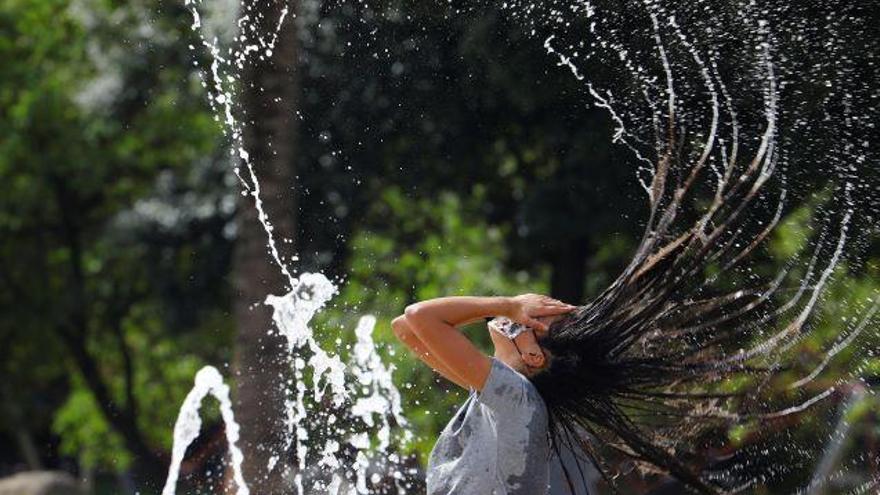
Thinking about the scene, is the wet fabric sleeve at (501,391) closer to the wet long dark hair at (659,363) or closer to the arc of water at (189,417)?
the wet long dark hair at (659,363)

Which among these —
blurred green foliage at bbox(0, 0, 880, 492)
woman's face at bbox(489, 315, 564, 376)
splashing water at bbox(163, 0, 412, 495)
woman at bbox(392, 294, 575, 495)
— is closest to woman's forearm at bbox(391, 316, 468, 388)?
woman at bbox(392, 294, 575, 495)

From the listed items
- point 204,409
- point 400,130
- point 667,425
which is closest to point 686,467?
point 667,425

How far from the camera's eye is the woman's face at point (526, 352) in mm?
3533

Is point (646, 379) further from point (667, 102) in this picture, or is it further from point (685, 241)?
point (667, 102)

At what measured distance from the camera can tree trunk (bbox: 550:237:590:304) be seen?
1016 centimetres

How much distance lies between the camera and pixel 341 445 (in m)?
6.67

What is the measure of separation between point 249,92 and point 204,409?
3.21 m

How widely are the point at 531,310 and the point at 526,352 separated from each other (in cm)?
11

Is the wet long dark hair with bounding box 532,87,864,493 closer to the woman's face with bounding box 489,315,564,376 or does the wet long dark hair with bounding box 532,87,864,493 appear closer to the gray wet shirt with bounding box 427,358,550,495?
the woman's face with bounding box 489,315,564,376

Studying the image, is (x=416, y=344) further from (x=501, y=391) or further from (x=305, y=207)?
(x=305, y=207)

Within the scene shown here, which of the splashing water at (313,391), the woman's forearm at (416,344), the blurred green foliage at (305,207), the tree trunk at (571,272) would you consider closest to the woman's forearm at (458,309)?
the woman's forearm at (416,344)

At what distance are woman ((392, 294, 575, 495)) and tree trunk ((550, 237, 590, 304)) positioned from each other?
6.56 metres

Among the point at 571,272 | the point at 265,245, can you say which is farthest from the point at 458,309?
the point at 571,272

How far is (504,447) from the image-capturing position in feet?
11.0
